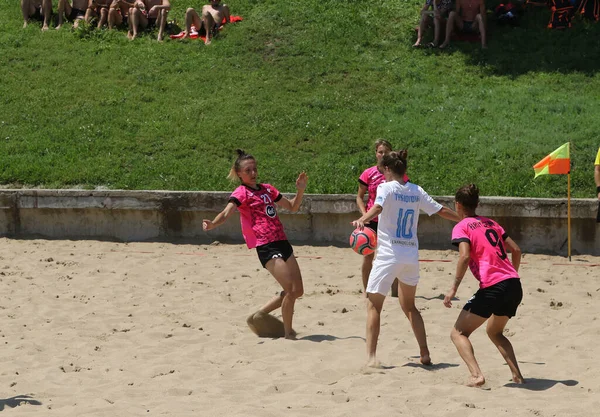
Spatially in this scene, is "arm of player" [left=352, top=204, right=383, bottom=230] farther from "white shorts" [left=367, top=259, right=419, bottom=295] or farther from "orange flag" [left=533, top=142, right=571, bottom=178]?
"orange flag" [left=533, top=142, right=571, bottom=178]

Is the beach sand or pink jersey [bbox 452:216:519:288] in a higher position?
pink jersey [bbox 452:216:519:288]

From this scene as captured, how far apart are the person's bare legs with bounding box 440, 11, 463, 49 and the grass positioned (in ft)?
0.82

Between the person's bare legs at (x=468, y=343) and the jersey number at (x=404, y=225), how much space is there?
748mm

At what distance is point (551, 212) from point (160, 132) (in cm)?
648

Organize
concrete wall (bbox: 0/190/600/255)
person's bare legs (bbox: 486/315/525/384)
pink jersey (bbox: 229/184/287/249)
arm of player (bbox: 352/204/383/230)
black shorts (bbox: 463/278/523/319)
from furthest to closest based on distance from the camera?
1. concrete wall (bbox: 0/190/600/255)
2. pink jersey (bbox: 229/184/287/249)
3. arm of player (bbox: 352/204/383/230)
4. person's bare legs (bbox: 486/315/525/384)
5. black shorts (bbox: 463/278/523/319)

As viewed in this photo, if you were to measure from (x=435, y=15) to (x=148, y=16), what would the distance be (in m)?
5.88

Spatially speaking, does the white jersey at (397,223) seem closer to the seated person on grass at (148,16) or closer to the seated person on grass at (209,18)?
the seated person on grass at (209,18)

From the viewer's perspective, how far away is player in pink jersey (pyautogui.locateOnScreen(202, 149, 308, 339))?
813 cm

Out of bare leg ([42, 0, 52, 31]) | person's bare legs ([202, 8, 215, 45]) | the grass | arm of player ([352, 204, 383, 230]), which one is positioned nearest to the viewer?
arm of player ([352, 204, 383, 230])

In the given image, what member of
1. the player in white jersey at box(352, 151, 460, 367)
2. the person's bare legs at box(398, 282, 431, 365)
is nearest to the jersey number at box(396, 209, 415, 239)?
the player in white jersey at box(352, 151, 460, 367)

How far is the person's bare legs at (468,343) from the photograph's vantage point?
6.63 metres

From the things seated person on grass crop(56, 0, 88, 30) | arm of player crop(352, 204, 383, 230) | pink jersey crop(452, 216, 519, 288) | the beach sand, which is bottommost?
the beach sand

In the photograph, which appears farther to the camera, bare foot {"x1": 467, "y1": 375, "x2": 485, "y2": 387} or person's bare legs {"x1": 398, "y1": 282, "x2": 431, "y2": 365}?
person's bare legs {"x1": 398, "y1": 282, "x2": 431, "y2": 365}

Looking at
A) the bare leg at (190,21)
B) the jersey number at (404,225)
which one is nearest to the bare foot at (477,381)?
the jersey number at (404,225)
